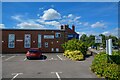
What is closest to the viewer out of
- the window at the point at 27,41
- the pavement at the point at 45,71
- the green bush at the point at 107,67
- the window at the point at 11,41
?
the green bush at the point at 107,67

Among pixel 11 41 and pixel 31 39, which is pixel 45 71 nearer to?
pixel 31 39

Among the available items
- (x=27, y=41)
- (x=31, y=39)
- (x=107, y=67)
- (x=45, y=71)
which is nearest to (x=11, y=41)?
(x=27, y=41)

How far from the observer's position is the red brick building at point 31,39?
140 feet

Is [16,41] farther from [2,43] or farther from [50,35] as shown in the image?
[50,35]

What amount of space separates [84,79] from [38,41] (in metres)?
32.0

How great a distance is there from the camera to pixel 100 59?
13.8 m

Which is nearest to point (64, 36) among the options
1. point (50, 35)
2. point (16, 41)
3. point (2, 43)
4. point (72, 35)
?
point (50, 35)

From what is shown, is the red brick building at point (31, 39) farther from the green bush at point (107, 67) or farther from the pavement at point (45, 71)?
the green bush at point (107, 67)

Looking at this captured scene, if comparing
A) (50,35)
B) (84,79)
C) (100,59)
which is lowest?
(84,79)

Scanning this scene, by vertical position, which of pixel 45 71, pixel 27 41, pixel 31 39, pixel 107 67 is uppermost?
pixel 31 39

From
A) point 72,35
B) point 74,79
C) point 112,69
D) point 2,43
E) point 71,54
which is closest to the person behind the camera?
point 112,69

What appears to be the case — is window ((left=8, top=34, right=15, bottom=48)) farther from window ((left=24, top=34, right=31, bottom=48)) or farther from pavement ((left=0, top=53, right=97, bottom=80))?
pavement ((left=0, top=53, right=97, bottom=80))

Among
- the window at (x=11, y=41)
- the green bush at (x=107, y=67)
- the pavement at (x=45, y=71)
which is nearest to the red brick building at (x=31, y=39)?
the window at (x=11, y=41)

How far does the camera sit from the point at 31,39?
142 feet
